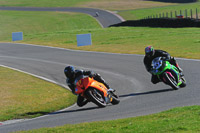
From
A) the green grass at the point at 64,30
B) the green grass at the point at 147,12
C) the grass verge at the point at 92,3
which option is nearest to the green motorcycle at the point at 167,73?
the green grass at the point at 64,30

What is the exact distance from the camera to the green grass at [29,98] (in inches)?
524

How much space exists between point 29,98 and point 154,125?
7.91 m

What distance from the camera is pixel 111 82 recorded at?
57.3 feet

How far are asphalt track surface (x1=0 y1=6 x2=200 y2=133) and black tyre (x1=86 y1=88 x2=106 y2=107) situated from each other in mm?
229

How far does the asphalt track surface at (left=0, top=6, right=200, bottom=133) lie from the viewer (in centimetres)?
1120

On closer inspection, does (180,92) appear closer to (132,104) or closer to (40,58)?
(132,104)

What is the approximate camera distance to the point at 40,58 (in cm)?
2784

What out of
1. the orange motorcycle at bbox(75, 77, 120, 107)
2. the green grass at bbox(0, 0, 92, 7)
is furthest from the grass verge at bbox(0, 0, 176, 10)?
the orange motorcycle at bbox(75, 77, 120, 107)

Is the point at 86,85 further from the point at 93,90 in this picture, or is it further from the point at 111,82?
the point at 111,82

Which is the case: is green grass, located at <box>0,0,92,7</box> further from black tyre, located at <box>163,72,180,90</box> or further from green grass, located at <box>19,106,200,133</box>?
green grass, located at <box>19,106,200,133</box>

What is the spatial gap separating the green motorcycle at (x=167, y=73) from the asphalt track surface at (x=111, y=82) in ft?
0.93

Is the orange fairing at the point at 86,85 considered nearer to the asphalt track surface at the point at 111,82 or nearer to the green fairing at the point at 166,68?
the asphalt track surface at the point at 111,82

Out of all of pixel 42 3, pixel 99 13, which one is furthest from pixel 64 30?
pixel 42 3

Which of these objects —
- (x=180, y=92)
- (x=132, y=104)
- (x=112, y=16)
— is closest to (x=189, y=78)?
(x=180, y=92)
